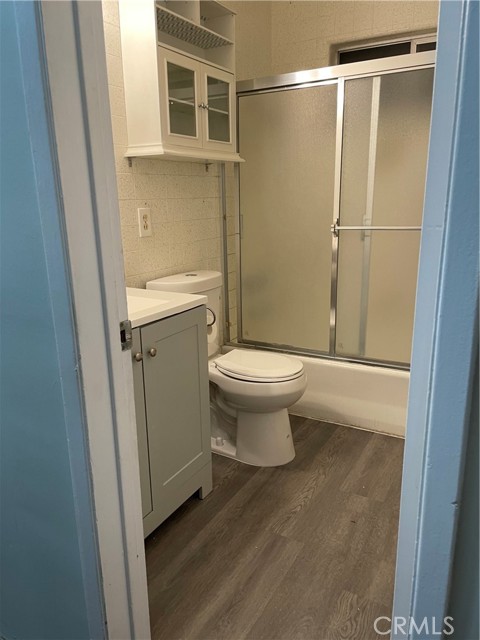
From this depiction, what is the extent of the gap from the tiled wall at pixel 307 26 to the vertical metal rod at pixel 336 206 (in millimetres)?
703

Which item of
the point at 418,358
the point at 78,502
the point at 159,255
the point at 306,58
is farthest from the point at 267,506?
the point at 306,58

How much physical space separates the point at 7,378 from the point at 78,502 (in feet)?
1.03

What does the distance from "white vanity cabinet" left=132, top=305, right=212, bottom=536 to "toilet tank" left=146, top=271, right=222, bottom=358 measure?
1.18 feet

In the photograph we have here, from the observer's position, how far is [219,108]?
2.37m

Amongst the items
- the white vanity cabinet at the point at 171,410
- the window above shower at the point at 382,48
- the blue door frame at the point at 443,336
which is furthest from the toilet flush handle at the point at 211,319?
the window above shower at the point at 382,48

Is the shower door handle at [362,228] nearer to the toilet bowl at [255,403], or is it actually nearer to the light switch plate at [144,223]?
the toilet bowl at [255,403]

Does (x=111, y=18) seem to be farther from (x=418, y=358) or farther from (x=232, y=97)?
(x=418, y=358)

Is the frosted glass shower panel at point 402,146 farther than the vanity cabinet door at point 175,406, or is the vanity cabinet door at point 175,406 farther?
the frosted glass shower panel at point 402,146

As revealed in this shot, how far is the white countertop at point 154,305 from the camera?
1538mm

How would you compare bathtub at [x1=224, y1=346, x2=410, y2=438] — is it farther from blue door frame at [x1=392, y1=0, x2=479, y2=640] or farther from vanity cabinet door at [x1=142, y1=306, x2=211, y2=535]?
blue door frame at [x1=392, y1=0, x2=479, y2=640]

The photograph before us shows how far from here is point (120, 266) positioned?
3.23 feet

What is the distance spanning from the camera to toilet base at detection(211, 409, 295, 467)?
221cm

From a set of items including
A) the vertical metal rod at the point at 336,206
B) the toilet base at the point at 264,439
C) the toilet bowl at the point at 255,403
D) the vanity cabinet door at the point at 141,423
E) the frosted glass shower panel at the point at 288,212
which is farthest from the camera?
the frosted glass shower panel at the point at 288,212
